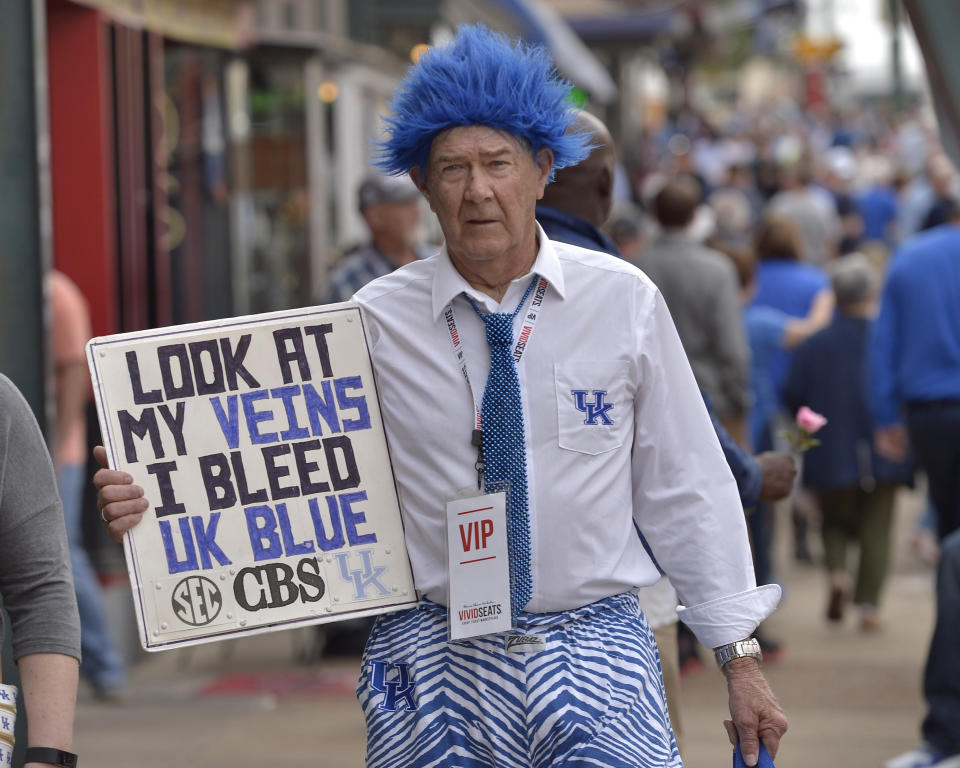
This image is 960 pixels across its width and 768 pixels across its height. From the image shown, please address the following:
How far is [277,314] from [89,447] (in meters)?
5.49

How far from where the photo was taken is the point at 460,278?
316cm

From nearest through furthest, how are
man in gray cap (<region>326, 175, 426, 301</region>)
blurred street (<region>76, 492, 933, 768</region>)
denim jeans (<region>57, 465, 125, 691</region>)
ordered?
blurred street (<region>76, 492, 933, 768</region>) → man in gray cap (<region>326, 175, 426, 301</region>) → denim jeans (<region>57, 465, 125, 691</region>)

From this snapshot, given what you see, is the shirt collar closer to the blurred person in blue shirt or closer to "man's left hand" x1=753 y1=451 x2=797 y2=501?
"man's left hand" x1=753 y1=451 x2=797 y2=501

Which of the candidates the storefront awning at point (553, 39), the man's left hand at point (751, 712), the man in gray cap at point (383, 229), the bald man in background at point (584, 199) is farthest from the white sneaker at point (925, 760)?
the storefront awning at point (553, 39)

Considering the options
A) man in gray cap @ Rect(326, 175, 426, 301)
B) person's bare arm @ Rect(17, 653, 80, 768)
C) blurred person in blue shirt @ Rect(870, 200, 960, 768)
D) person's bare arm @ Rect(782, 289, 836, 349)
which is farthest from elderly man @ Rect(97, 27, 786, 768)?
person's bare arm @ Rect(782, 289, 836, 349)

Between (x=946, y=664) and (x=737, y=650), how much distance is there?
2.92 m

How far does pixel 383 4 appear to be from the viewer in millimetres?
14961

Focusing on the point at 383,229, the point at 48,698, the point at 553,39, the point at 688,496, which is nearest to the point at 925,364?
the point at 383,229

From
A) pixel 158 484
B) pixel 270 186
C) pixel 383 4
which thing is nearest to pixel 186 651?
pixel 270 186

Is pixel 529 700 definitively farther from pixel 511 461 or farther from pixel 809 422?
pixel 809 422

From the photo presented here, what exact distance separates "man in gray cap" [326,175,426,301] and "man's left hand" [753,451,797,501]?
3.22 m

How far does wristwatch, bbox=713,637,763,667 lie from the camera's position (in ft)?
10.3

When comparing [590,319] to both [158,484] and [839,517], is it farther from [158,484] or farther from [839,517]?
[839,517]

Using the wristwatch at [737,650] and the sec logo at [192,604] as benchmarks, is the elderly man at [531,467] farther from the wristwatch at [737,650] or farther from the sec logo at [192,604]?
the sec logo at [192,604]
